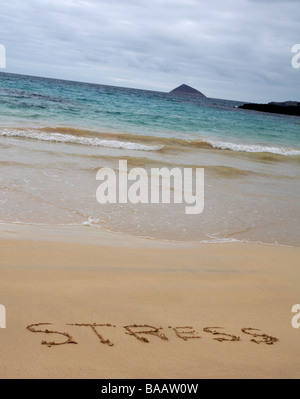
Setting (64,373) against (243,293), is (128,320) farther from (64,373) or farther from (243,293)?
(243,293)

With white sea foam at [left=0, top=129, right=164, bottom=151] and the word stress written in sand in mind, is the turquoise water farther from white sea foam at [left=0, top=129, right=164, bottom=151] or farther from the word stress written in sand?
the word stress written in sand

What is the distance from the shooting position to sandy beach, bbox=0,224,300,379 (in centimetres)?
230

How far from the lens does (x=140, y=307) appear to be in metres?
2.94

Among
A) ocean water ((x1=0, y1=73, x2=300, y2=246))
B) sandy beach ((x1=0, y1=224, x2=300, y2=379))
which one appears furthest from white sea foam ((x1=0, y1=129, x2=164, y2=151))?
sandy beach ((x1=0, y1=224, x2=300, y2=379))

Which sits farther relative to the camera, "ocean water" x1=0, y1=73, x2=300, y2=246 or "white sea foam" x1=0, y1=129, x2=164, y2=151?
"white sea foam" x1=0, y1=129, x2=164, y2=151

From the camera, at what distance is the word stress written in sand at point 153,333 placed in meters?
2.49

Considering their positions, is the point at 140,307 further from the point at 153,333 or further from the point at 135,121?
the point at 135,121

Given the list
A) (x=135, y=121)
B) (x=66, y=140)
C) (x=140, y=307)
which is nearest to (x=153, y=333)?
(x=140, y=307)

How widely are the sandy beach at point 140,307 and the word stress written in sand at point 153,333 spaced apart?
0.03 ft

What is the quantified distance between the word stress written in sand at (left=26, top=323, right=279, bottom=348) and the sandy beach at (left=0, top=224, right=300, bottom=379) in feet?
0.03

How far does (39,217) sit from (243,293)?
2.73 metres

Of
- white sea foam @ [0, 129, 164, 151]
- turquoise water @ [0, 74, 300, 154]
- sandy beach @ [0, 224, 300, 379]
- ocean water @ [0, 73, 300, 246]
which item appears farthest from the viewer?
turquoise water @ [0, 74, 300, 154]

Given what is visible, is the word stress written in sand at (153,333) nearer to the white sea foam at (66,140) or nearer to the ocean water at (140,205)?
the ocean water at (140,205)

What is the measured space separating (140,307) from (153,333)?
0.34m
